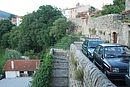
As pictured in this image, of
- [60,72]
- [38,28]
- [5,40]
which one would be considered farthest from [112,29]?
[5,40]

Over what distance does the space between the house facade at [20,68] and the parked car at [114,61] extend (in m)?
27.9

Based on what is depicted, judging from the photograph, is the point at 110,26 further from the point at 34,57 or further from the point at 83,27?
the point at 34,57

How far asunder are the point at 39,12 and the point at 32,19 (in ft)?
7.86

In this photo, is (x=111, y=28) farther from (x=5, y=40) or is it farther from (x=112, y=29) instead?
(x=5, y=40)

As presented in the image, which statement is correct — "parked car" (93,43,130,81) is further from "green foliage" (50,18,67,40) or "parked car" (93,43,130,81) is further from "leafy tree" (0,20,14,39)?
"leafy tree" (0,20,14,39)

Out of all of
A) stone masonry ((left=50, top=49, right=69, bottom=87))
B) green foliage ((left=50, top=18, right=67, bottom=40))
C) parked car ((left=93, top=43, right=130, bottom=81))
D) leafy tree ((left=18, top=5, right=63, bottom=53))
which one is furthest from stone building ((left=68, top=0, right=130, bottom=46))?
leafy tree ((left=18, top=5, right=63, bottom=53))

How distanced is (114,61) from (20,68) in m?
30.4

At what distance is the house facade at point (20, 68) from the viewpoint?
3447 cm

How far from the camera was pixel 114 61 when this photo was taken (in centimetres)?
693

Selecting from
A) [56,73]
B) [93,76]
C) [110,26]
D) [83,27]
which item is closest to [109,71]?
[93,76]

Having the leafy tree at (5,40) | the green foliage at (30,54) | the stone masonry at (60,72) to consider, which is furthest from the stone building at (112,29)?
the leafy tree at (5,40)

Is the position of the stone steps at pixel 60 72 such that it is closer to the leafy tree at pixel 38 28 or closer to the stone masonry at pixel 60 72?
the stone masonry at pixel 60 72

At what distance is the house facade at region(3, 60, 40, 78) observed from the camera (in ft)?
113

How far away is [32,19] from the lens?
147 ft
